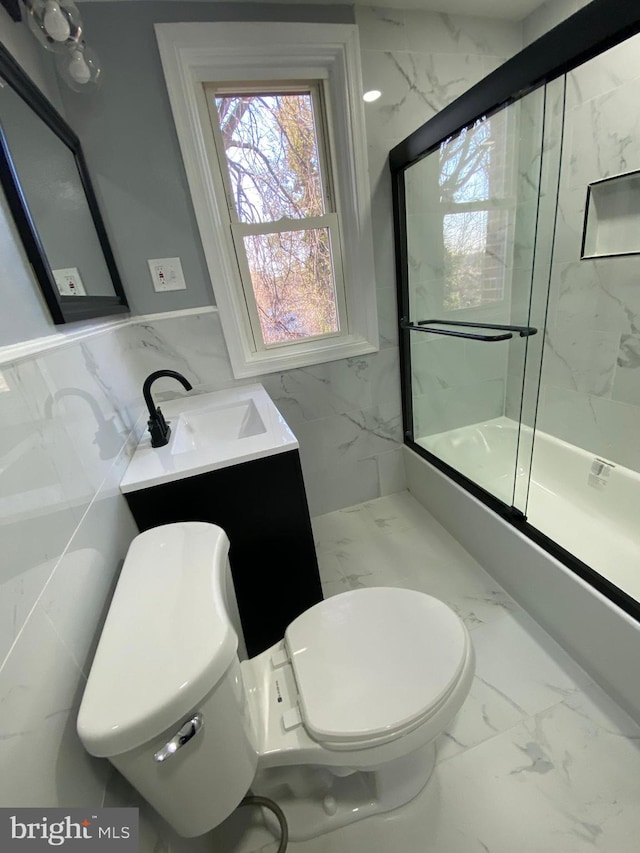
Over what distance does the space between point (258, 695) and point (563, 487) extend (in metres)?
1.64

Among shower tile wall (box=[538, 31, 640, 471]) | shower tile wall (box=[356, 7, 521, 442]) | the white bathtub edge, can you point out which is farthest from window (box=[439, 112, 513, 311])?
the white bathtub edge

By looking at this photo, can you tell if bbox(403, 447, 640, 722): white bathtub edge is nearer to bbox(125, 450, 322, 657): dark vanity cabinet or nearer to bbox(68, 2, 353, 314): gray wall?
bbox(125, 450, 322, 657): dark vanity cabinet

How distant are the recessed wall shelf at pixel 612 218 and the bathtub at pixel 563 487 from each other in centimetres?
83

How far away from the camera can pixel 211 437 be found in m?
1.48

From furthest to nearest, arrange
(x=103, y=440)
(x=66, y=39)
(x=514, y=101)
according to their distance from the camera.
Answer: (x=514, y=101) → (x=66, y=39) → (x=103, y=440)

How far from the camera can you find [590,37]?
0.86m

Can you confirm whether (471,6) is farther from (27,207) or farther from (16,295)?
(16,295)

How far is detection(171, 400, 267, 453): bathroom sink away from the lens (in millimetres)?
1430

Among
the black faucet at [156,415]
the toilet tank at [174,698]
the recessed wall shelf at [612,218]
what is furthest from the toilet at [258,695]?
the recessed wall shelf at [612,218]

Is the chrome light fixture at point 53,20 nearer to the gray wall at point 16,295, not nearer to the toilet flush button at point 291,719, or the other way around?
the gray wall at point 16,295

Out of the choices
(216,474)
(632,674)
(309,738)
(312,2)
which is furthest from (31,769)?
(312,2)

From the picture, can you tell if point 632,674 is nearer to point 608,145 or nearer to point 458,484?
point 458,484

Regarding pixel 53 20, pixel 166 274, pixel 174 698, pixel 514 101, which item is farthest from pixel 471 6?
pixel 174 698

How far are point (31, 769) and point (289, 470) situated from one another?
76 centimetres
